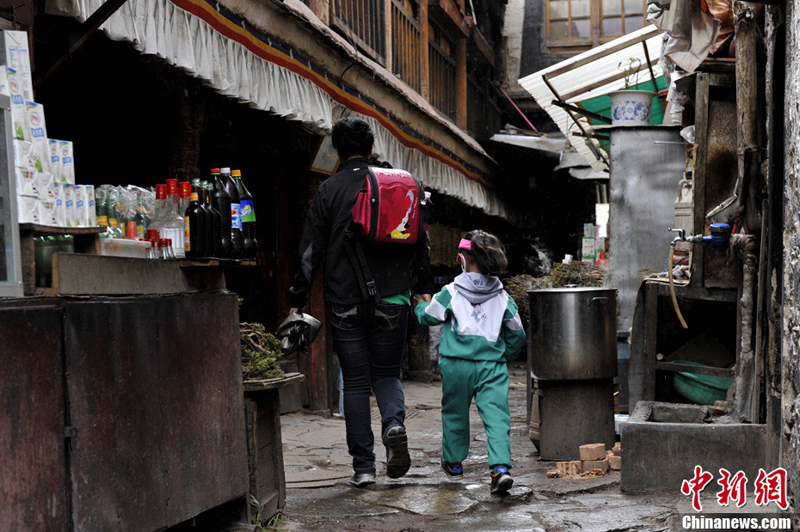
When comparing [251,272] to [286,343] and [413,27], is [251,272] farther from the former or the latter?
[413,27]

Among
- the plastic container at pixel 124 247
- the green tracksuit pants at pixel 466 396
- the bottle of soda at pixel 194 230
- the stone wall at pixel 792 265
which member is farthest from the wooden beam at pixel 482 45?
the plastic container at pixel 124 247

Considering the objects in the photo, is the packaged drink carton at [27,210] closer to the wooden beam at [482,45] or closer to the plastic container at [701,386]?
the plastic container at [701,386]

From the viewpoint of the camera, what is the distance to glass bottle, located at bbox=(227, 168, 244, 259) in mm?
4324

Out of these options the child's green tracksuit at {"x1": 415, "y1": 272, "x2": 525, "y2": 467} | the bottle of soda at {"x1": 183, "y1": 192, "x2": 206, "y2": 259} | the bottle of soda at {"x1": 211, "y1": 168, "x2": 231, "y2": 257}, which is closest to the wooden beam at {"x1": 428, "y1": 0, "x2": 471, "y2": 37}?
the child's green tracksuit at {"x1": 415, "y1": 272, "x2": 525, "y2": 467}

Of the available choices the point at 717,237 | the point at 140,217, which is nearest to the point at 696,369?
the point at 717,237

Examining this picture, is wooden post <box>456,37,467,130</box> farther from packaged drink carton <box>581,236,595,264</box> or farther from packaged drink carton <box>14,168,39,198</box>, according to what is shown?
packaged drink carton <box>14,168,39,198</box>

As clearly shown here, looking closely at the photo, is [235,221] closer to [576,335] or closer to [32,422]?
[32,422]

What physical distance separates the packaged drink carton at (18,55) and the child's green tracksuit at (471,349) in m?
3.11

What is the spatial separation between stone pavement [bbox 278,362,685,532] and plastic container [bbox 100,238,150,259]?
1.68 meters

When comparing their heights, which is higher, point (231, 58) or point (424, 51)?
point (424, 51)

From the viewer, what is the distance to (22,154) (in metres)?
3.10

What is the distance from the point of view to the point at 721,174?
615cm

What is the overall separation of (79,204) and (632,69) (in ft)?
29.2

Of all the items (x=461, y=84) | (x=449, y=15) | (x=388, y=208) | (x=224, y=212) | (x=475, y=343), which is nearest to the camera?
(x=224, y=212)
